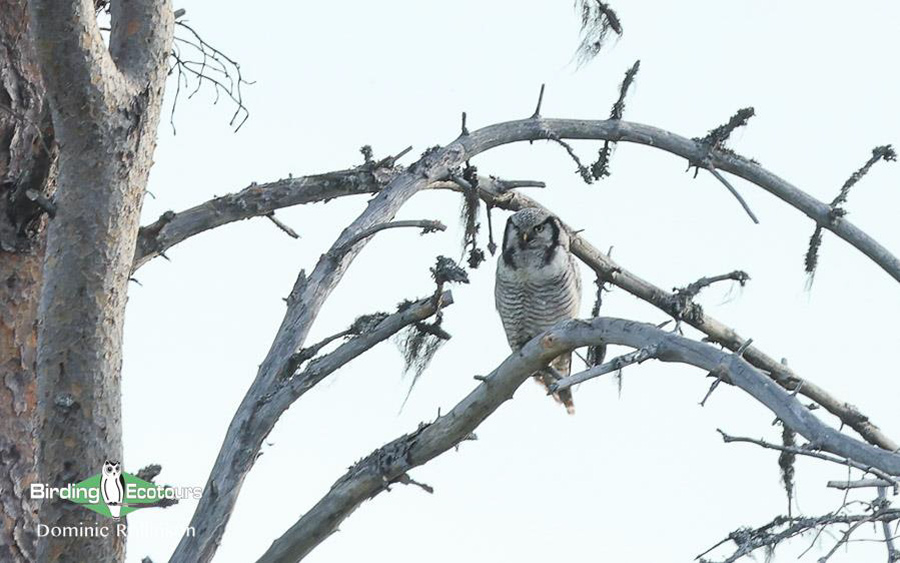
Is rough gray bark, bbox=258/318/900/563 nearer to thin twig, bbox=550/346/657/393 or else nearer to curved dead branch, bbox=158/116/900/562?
thin twig, bbox=550/346/657/393

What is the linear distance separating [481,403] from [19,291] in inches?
61.2

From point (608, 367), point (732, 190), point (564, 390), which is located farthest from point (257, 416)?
point (564, 390)

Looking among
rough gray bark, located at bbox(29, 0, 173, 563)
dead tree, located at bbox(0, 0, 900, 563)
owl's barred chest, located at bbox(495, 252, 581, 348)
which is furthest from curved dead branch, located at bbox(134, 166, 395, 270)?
owl's barred chest, located at bbox(495, 252, 581, 348)

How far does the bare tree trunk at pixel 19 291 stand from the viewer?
4.05 metres

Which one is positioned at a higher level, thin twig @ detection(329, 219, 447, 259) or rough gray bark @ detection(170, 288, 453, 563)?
thin twig @ detection(329, 219, 447, 259)

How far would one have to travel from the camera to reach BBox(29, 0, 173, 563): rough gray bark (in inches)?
138

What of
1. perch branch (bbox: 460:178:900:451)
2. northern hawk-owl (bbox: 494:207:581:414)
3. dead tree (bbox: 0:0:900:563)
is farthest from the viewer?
northern hawk-owl (bbox: 494:207:581:414)

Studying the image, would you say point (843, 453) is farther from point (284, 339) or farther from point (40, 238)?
point (40, 238)

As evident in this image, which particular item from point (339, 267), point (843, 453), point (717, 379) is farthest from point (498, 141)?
point (843, 453)

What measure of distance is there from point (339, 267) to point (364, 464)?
2.62 feet

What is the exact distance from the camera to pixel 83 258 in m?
3.58

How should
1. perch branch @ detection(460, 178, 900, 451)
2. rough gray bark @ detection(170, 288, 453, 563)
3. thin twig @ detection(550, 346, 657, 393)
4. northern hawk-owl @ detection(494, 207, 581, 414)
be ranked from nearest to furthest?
thin twig @ detection(550, 346, 657, 393) < rough gray bark @ detection(170, 288, 453, 563) < perch branch @ detection(460, 178, 900, 451) < northern hawk-owl @ detection(494, 207, 581, 414)

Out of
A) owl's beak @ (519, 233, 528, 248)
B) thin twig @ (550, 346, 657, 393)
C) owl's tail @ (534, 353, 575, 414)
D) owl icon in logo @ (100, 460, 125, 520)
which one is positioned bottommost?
thin twig @ (550, 346, 657, 393)

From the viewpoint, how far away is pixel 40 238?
167 inches
